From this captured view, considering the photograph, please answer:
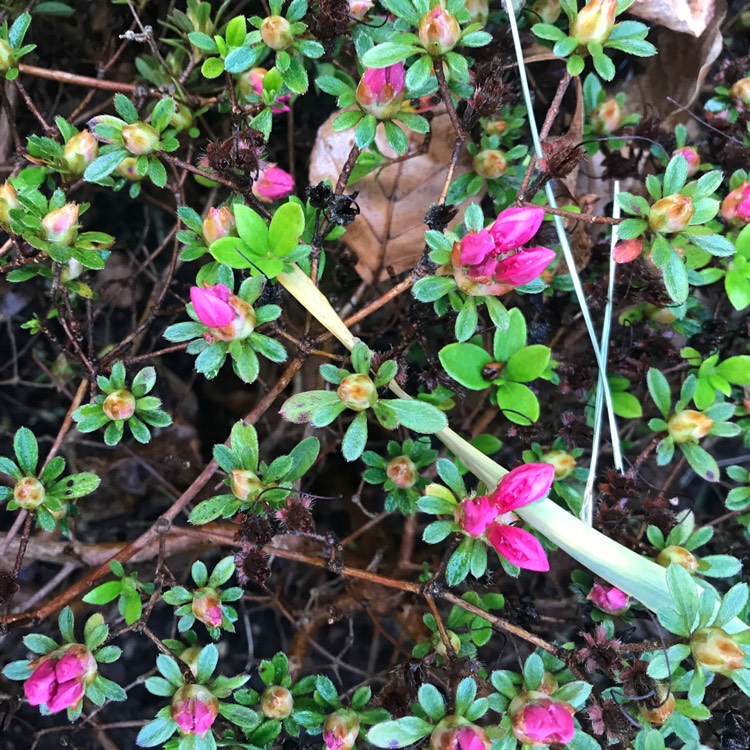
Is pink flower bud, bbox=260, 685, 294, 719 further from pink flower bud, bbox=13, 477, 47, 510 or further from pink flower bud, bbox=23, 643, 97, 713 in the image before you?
pink flower bud, bbox=13, 477, 47, 510

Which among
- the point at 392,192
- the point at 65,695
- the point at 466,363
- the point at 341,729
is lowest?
the point at 341,729

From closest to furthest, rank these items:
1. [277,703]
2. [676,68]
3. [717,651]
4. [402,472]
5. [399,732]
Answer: [717,651]
[399,732]
[277,703]
[402,472]
[676,68]

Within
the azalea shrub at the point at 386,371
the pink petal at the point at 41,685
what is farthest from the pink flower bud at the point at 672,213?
the pink petal at the point at 41,685

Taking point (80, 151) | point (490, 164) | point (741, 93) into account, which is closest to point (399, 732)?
point (490, 164)

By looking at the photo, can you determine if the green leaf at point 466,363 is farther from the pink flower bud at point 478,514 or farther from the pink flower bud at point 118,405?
the pink flower bud at point 118,405

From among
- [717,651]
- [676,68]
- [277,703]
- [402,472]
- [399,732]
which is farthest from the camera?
[676,68]

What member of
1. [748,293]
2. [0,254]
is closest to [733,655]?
[748,293]

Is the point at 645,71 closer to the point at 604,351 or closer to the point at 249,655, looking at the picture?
the point at 604,351

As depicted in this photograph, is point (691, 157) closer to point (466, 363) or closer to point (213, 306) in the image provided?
point (466, 363)
